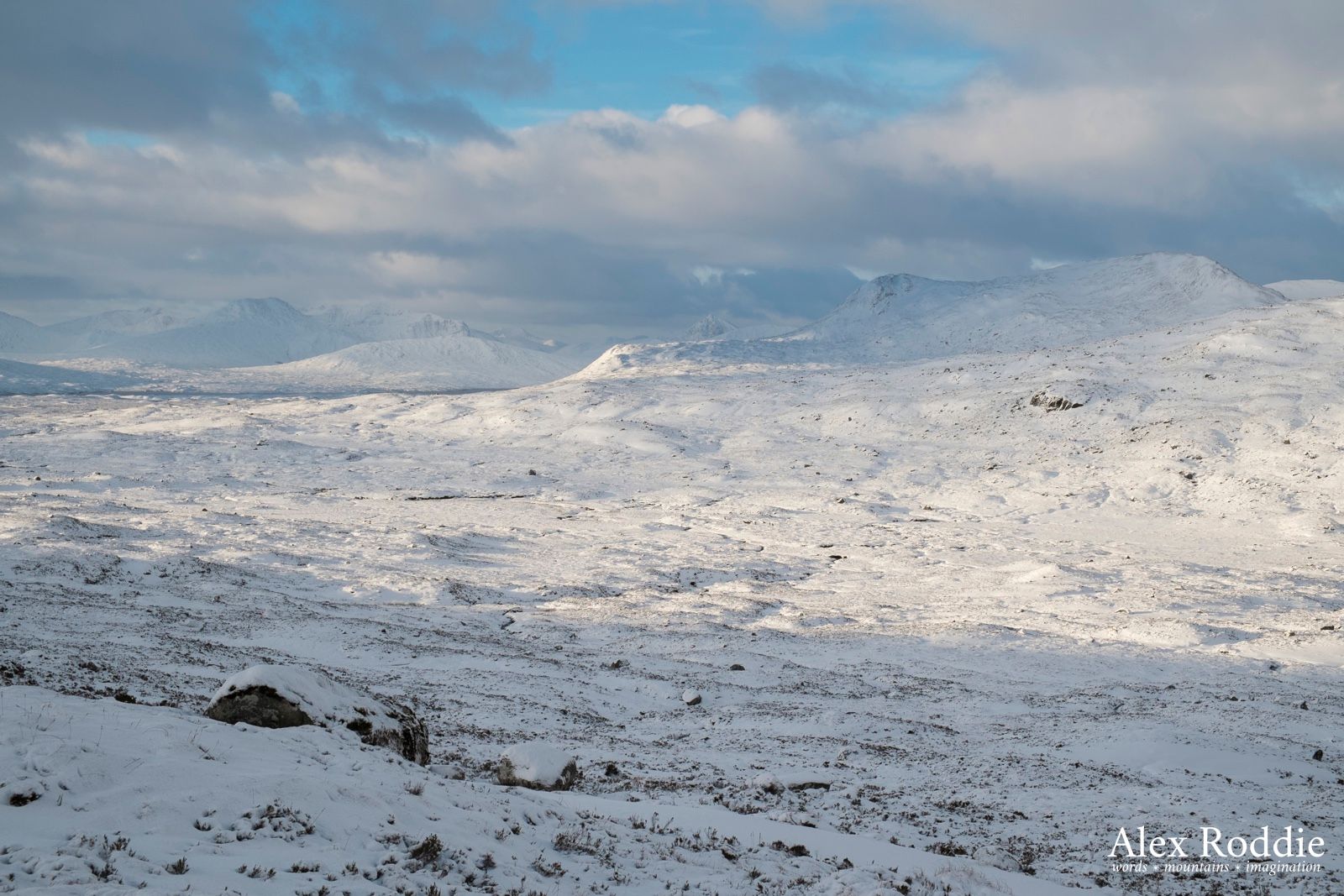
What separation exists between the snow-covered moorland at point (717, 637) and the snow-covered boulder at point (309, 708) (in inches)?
21.3

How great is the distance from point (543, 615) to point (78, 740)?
2551 centimetres

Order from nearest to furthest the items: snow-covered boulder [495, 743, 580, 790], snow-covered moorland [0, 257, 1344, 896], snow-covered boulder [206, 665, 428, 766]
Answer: snow-covered moorland [0, 257, 1344, 896] → snow-covered boulder [206, 665, 428, 766] → snow-covered boulder [495, 743, 580, 790]

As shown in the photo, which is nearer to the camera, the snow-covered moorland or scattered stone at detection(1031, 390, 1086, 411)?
the snow-covered moorland

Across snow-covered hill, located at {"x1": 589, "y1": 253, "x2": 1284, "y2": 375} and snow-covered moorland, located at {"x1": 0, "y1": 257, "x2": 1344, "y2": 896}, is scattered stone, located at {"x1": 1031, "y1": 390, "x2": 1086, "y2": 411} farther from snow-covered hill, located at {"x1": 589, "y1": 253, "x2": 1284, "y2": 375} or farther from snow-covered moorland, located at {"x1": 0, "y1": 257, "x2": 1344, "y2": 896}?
snow-covered hill, located at {"x1": 589, "y1": 253, "x2": 1284, "y2": 375}

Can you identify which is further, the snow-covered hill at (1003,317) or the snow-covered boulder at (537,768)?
the snow-covered hill at (1003,317)

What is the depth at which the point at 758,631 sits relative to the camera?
3275 centimetres

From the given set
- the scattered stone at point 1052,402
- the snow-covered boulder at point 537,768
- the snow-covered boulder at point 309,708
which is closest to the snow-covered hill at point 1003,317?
the scattered stone at point 1052,402

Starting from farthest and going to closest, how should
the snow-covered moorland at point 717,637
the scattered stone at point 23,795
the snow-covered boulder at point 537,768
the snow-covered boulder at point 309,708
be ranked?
1. the snow-covered boulder at point 537,768
2. the snow-covered boulder at point 309,708
3. the snow-covered moorland at point 717,637
4. the scattered stone at point 23,795

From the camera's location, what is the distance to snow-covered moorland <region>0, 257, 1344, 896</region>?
9.87 metres

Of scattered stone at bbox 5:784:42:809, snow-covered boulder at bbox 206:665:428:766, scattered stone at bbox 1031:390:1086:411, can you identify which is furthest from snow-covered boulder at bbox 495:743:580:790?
scattered stone at bbox 1031:390:1086:411

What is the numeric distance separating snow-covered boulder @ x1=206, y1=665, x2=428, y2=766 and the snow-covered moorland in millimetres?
542

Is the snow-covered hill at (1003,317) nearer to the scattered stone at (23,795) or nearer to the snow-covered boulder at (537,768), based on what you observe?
the snow-covered boulder at (537,768)

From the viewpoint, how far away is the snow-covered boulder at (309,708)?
1273 centimetres

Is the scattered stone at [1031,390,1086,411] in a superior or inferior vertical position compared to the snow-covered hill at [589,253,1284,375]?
inferior
